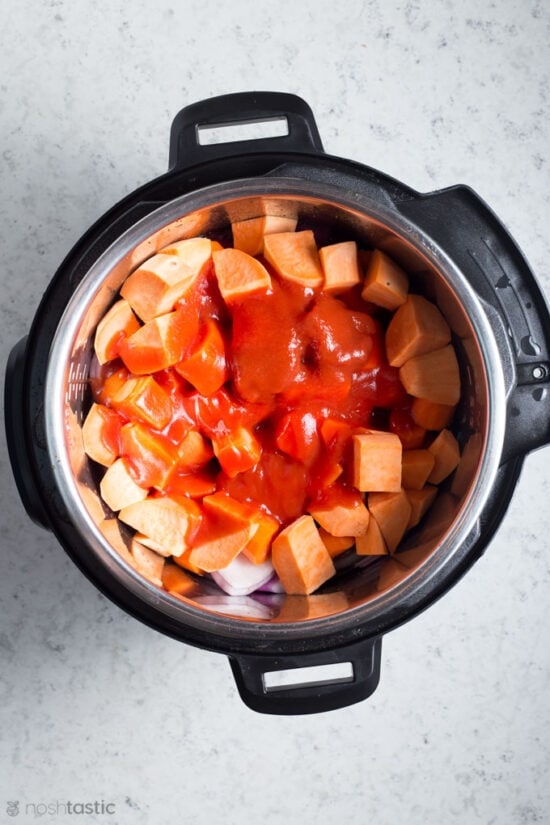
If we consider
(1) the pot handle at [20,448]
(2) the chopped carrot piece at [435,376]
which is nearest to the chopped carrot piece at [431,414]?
(2) the chopped carrot piece at [435,376]

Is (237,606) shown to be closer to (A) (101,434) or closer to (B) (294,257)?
(A) (101,434)

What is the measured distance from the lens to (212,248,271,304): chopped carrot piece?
1.05m

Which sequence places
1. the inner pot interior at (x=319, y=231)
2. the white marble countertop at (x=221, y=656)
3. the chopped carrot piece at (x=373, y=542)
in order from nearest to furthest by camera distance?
the inner pot interior at (x=319, y=231)
the chopped carrot piece at (x=373, y=542)
the white marble countertop at (x=221, y=656)

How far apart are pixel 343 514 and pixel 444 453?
0.15m

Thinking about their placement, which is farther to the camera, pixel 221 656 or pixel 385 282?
pixel 221 656

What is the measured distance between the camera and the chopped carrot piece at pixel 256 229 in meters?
1.07

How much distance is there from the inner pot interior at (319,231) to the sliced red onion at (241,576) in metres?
0.01

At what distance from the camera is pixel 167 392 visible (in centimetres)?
109

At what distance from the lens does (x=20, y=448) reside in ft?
3.48

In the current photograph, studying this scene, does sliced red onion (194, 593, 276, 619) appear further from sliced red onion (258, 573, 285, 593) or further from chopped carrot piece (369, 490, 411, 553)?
chopped carrot piece (369, 490, 411, 553)

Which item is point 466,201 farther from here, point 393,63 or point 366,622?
point 366,622

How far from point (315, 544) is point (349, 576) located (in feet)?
0.26

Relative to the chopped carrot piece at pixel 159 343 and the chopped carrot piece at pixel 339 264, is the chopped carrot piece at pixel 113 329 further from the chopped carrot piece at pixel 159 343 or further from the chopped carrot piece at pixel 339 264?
the chopped carrot piece at pixel 339 264

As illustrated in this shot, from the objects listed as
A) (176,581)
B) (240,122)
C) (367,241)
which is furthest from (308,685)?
(240,122)
